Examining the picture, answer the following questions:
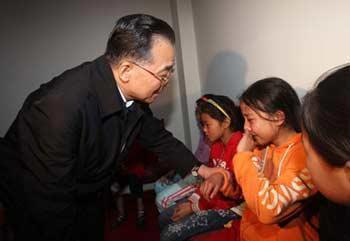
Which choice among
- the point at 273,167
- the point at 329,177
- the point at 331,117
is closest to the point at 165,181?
the point at 273,167

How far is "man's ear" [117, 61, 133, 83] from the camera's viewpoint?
46.9 inches

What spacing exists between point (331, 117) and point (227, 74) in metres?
1.55

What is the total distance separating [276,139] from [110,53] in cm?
78

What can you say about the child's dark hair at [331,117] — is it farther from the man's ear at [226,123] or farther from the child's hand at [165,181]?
the child's hand at [165,181]

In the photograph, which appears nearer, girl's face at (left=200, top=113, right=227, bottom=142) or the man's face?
the man's face

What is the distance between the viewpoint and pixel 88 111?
117 centimetres

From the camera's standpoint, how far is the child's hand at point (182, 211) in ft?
5.91

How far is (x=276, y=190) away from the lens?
105 centimetres

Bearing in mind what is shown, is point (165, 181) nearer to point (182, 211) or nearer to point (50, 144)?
point (182, 211)

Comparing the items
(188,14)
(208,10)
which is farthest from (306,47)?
(188,14)

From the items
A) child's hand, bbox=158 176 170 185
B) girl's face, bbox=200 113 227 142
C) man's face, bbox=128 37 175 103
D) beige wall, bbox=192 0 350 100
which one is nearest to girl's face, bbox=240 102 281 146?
beige wall, bbox=192 0 350 100

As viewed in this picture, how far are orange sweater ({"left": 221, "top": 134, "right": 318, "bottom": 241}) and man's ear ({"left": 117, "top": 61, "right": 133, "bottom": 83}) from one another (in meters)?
0.56

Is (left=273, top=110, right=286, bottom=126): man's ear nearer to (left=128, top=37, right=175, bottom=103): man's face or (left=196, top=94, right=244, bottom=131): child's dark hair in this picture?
(left=128, top=37, right=175, bottom=103): man's face

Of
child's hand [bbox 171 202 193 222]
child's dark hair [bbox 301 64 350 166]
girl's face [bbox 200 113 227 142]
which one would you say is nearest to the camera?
child's dark hair [bbox 301 64 350 166]
